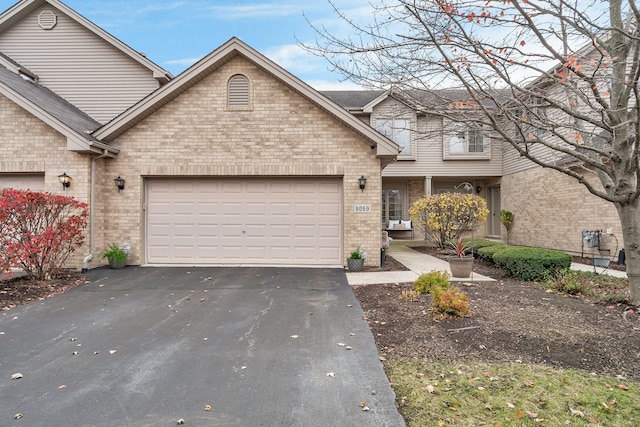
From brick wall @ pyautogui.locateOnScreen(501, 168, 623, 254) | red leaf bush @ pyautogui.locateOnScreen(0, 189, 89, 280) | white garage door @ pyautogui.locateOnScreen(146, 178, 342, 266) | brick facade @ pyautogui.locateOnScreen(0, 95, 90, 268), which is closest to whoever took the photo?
red leaf bush @ pyautogui.locateOnScreen(0, 189, 89, 280)

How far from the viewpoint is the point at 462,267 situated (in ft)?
24.5

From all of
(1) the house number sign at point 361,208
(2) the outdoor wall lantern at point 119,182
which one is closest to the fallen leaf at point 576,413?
(1) the house number sign at point 361,208

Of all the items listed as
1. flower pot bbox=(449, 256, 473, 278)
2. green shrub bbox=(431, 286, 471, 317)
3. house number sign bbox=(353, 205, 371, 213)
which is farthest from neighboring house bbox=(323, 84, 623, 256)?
green shrub bbox=(431, 286, 471, 317)

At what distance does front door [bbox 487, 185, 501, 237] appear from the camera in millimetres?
16750

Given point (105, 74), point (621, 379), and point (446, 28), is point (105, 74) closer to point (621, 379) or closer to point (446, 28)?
point (446, 28)

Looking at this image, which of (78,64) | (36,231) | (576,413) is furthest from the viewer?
(78,64)

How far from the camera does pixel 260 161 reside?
29.5ft

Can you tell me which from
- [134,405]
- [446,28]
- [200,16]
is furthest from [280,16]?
[134,405]

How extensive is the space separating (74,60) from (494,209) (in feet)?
62.0

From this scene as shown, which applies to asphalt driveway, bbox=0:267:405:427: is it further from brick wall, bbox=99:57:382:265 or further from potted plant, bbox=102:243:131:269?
brick wall, bbox=99:57:382:265

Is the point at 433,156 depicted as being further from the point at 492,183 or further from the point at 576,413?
the point at 576,413

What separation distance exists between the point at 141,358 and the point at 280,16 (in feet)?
23.4

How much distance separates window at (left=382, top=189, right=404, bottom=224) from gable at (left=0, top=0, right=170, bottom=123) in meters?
11.6

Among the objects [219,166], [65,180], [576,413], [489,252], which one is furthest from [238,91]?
[576,413]
